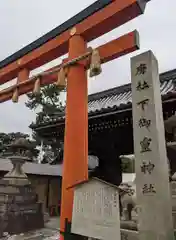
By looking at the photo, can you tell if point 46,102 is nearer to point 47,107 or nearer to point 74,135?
point 47,107

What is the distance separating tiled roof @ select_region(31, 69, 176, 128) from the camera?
4825 millimetres

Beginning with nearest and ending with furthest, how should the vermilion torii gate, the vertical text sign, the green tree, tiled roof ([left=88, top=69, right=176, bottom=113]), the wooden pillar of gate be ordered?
the vertical text sign → the wooden pillar of gate → the vermilion torii gate → tiled roof ([left=88, top=69, right=176, bottom=113]) → the green tree

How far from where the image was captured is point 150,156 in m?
2.24

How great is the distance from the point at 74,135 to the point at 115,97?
3.64 meters

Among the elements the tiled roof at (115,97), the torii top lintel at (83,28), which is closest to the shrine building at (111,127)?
the tiled roof at (115,97)

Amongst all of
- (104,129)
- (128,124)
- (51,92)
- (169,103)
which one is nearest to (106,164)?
(104,129)

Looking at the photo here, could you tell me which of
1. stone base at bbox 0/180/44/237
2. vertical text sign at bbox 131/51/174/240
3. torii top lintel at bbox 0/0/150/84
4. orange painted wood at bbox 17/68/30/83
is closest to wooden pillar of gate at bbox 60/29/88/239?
torii top lintel at bbox 0/0/150/84

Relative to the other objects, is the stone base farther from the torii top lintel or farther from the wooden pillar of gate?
the torii top lintel

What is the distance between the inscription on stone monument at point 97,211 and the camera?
7.66ft

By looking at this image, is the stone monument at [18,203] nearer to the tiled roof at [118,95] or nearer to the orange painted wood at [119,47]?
the tiled roof at [118,95]

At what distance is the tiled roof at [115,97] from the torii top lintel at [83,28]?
1.53 metres

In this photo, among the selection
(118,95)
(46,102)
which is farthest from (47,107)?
(118,95)

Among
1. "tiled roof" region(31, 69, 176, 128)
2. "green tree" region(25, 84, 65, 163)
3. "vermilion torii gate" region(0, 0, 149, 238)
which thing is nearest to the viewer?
"vermilion torii gate" region(0, 0, 149, 238)

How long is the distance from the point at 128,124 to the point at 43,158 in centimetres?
1920
